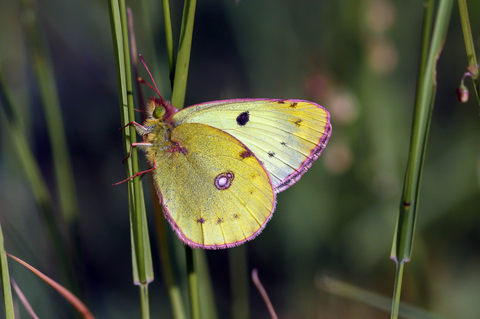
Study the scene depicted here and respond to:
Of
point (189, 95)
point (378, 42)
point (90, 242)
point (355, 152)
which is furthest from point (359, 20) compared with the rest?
point (90, 242)

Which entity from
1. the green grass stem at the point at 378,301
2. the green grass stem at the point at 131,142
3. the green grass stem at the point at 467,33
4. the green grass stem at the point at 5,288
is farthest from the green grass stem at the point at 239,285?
the green grass stem at the point at 467,33

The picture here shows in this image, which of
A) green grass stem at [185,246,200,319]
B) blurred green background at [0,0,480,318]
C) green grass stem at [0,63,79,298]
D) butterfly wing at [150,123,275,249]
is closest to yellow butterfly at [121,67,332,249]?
butterfly wing at [150,123,275,249]

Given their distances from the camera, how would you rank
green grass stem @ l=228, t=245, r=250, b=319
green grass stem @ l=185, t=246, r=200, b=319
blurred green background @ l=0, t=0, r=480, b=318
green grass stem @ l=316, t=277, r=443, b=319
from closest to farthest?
green grass stem @ l=185, t=246, r=200, b=319
green grass stem @ l=316, t=277, r=443, b=319
green grass stem @ l=228, t=245, r=250, b=319
blurred green background @ l=0, t=0, r=480, b=318

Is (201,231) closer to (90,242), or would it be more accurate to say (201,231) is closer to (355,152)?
(355,152)

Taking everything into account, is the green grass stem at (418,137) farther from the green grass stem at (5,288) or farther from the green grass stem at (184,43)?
the green grass stem at (5,288)

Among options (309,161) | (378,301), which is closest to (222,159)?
(309,161)

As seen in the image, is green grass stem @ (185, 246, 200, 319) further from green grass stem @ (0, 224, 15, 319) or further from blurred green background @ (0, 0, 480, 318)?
blurred green background @ (0, 0, 480, 318)
